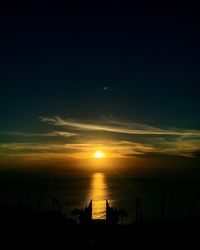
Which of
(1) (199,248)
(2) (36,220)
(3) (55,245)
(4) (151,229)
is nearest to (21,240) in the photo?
(3) (55,245)

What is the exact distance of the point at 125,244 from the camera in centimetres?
2527

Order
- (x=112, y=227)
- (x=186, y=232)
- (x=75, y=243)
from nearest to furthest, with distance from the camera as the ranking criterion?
(x=75, y=243) → (x=186, y=232) → (x=112, y=227)

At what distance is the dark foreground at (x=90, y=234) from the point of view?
25.1 m

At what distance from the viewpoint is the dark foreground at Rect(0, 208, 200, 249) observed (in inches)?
989

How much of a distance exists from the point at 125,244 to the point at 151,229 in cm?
507

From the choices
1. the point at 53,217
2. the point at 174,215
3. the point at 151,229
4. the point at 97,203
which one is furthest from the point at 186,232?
the point at 97,203

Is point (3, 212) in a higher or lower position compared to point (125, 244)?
higher

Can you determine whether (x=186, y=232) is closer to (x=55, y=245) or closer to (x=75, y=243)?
(x=75, y=243)

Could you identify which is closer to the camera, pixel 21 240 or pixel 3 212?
pixel 21 240

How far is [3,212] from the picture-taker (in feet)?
116

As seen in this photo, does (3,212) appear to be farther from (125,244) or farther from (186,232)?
(186,232)

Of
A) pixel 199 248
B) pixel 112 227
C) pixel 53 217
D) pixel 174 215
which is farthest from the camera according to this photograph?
pixel 174 215

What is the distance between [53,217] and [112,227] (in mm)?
8009

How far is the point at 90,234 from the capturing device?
2967 cm
